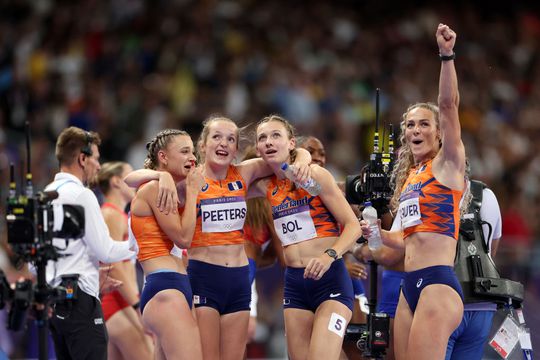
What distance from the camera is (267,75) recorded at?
13750mm

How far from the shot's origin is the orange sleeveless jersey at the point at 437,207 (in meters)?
6.07

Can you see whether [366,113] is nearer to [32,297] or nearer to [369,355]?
[369,355]

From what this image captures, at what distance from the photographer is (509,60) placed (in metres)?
15.5

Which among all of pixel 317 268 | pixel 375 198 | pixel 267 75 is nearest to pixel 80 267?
pixel 317 268

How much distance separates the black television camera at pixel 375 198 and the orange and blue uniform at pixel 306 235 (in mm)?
208

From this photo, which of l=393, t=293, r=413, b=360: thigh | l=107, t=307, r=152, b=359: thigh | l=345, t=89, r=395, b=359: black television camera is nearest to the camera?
l=393, t=293, r=413, b=360: thigh

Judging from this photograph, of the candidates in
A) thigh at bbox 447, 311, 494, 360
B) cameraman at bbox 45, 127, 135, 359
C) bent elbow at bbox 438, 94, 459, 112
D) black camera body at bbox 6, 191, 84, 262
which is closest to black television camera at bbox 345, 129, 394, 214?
bent elbow at bbox 438, 94, 459, 112

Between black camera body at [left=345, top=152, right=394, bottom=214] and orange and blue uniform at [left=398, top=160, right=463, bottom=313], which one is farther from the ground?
black camera body at [left=345, top=152, right=394, bottom=214]

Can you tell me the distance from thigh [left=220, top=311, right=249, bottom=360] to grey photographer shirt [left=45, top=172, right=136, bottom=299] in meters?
0.95

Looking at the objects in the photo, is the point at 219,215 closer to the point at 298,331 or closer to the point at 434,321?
the point at 298,331

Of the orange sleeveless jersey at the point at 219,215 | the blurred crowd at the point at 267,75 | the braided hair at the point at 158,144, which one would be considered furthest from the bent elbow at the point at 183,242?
the blurred crowd at the point at 267,75

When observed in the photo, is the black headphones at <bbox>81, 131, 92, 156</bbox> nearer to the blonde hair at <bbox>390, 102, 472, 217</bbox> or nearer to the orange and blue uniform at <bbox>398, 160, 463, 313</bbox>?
the blonde hair at <bbox>390, 102, 472, 217</bbox>

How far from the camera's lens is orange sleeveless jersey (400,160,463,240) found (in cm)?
607

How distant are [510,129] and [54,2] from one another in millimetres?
7310
